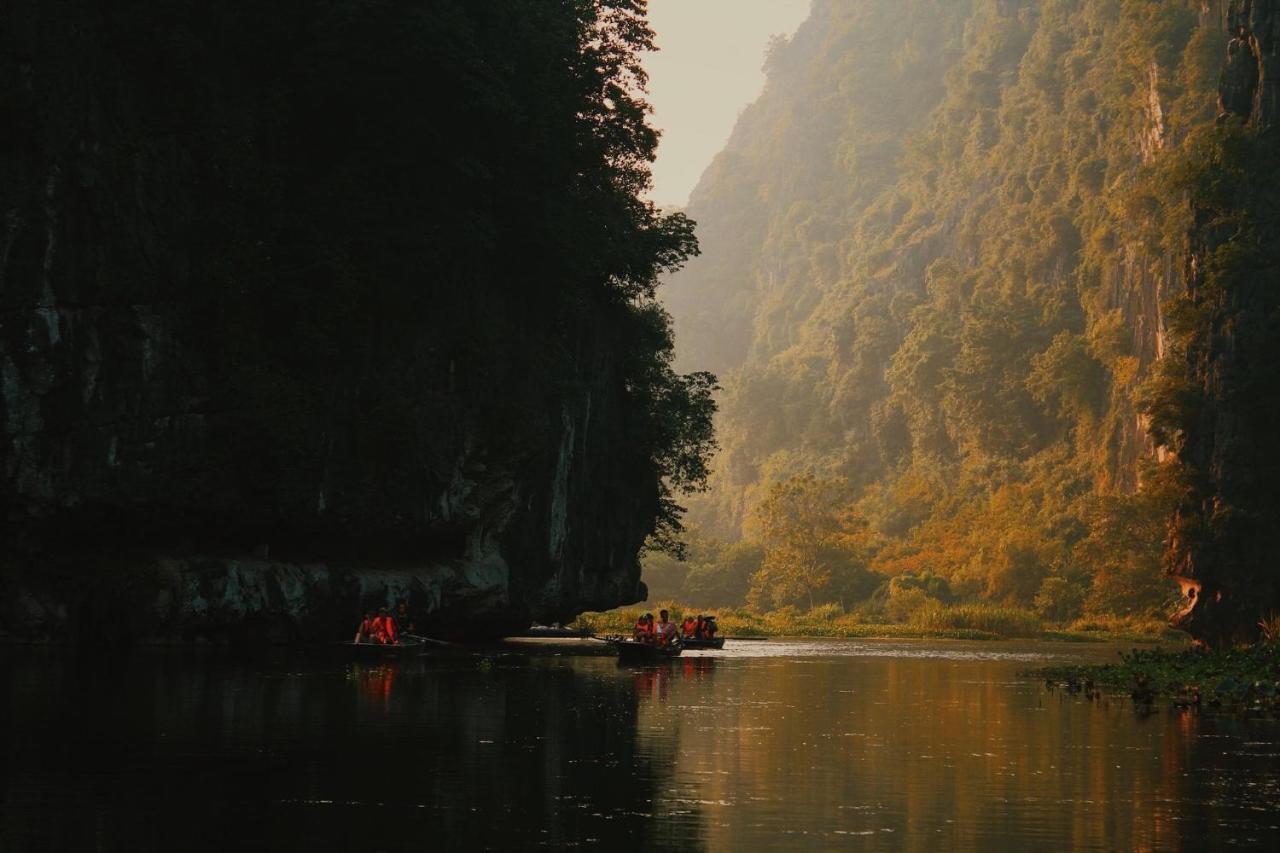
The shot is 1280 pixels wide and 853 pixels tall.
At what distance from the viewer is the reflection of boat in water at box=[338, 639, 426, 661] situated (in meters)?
35.8

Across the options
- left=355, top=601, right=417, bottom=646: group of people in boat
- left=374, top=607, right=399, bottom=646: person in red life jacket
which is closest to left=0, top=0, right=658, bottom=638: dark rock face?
left=355, top=601, right=417, bottom=646: group of people in boat

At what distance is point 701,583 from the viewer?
125 metres

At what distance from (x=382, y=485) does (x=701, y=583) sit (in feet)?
279

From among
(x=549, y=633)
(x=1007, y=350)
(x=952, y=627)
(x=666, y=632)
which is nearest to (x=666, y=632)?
(x=666, y=632)

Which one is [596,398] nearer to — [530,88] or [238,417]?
[530,88]

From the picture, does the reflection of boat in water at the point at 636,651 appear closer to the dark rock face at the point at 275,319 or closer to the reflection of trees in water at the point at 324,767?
the dark rock face at the point at 275,319

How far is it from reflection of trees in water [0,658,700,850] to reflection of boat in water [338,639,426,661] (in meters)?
8.52

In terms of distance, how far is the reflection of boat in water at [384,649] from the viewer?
35.8 meters

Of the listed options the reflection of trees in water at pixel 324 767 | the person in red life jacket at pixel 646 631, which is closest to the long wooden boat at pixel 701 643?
the person in red life jacket at pixel 646 631

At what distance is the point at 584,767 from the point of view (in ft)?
55.8

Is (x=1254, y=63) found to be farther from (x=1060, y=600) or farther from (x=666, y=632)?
(x=1060, y=600)

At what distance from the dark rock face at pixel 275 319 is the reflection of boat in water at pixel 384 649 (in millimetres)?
2884

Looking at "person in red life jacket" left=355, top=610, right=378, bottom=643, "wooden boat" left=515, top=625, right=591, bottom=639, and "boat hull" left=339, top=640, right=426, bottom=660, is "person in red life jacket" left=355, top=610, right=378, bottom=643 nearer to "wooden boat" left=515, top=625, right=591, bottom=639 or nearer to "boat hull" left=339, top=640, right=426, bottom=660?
"boat hull" left=339, top=640, right=426, bottom=660

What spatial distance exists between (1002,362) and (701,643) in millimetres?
74991
